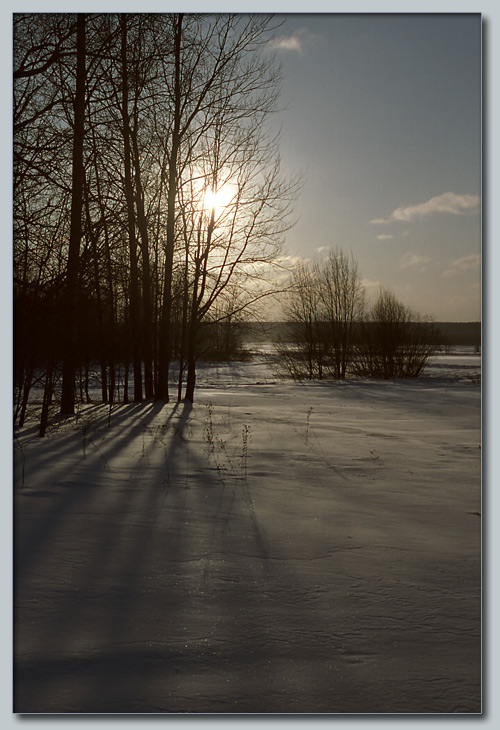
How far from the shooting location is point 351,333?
23.5 meters

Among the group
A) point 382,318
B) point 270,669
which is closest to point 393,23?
point 270,669

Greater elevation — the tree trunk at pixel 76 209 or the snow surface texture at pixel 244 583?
the tree trunk at pixel 76 209

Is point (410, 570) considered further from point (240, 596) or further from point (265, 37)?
point (265, 37)

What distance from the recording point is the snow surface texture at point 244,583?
2.00m

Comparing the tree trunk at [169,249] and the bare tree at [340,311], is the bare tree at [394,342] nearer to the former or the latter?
the bare tree at [340,311]

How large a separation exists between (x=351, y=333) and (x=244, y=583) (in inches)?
841

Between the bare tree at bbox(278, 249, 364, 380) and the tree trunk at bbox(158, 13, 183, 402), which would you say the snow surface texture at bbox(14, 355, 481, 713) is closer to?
the tree trunk at bbox(158, 13, 183, 402)

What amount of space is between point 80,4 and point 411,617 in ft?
12.4

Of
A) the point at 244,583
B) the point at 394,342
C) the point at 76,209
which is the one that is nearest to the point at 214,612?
the point at 244,583

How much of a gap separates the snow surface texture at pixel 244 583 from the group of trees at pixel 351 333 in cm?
1669

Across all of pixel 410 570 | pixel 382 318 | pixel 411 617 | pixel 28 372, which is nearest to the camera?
pixel 411 617

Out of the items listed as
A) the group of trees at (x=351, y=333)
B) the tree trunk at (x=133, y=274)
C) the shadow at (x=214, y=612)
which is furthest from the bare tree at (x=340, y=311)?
the shadow at (x=214, y=612)

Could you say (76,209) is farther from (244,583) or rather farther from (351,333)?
(351,333)

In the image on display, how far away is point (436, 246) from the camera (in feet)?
13.9
